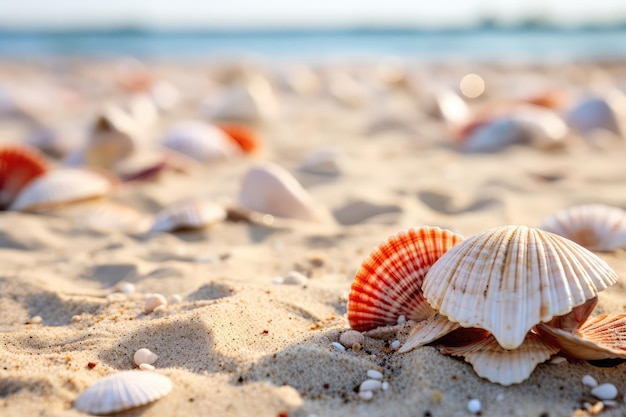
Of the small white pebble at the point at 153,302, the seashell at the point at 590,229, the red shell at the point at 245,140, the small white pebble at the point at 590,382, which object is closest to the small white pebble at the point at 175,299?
the small white pebble at the point at 153,302

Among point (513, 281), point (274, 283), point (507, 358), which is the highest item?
point (513, 281)

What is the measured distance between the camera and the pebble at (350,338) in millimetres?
1923

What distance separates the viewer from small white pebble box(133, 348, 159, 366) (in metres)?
1.87

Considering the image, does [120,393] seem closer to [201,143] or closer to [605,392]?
[605,392]

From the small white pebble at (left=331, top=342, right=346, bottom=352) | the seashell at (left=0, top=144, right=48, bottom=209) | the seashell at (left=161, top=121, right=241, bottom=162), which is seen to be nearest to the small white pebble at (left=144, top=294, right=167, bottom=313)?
the small white pebble at (left=331, top=342, right=346, bottom=352)

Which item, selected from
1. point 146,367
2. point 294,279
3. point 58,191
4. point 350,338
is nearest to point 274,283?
point 294,279

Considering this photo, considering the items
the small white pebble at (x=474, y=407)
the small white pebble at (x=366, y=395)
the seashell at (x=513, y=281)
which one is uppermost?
the seashell at (x=513, y=281)

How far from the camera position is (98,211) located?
11.4 ft

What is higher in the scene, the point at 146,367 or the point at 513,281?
the point at 513,281

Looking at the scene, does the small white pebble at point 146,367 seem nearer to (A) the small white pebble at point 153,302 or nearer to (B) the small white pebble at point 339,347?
(A) the small white pebble at point 153,302

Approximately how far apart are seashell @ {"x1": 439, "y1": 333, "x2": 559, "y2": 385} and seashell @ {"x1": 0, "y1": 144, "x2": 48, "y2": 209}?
3007mm

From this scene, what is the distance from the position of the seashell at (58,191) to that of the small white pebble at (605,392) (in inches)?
116

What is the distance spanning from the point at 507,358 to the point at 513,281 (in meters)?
0.21

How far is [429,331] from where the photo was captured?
1.83 m
